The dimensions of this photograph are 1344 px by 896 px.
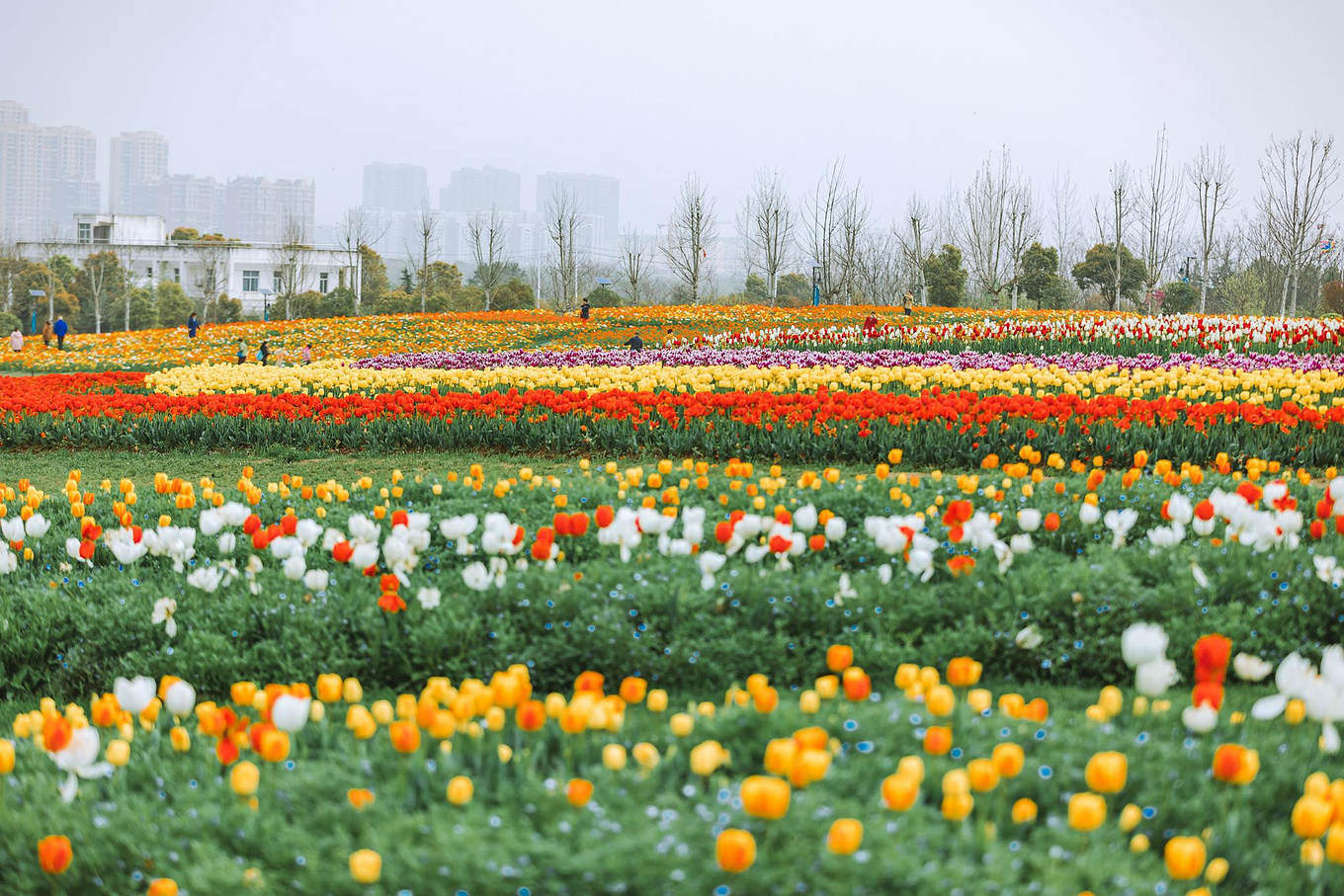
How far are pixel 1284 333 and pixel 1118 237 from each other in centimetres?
1918

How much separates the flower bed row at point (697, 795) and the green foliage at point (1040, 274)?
1582 inches

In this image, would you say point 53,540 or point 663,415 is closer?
point 53,540

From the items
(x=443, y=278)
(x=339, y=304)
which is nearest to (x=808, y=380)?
(x=339, y=304)

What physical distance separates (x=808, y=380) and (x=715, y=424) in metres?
3.43

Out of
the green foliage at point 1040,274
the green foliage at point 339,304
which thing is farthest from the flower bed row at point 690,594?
the green foliage at point 339,304

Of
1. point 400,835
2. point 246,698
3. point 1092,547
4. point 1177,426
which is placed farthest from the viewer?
point 1177,426

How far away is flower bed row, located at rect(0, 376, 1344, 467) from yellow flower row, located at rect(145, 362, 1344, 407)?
1.01 meters

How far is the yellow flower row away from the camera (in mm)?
9320

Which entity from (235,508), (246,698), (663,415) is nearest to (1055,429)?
(663,415)

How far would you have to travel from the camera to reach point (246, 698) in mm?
2723

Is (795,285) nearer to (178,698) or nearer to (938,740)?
(178,698)

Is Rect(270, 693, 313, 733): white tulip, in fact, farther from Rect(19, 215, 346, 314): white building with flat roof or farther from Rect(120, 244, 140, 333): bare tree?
Rect(19, 215, 346, 314): white building with flat roof

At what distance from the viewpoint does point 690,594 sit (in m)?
3.65

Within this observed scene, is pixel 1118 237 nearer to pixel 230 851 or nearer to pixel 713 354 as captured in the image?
pixel 713 354
